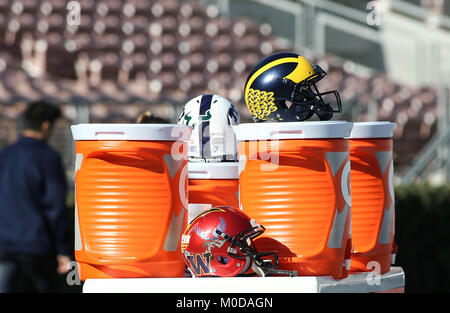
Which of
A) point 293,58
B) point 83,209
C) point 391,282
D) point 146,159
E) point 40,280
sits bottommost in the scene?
point 40,280

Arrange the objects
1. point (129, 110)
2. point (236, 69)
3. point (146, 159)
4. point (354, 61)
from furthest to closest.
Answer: point (354, 61), point (236, 69), point (129, 110), point (146, 159)

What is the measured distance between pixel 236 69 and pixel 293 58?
10.4 meters

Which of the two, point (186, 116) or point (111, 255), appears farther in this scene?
point (186, 116)

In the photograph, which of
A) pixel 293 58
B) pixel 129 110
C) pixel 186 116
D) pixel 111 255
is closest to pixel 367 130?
pixel 293 58

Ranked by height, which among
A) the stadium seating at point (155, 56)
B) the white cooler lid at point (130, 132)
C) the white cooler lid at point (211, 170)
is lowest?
the white cooler lid at point (211, 170)

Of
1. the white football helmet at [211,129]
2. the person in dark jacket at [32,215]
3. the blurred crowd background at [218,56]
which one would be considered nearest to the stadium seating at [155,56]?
the blurred crowd background at [218,56]

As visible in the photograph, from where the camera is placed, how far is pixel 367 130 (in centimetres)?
274

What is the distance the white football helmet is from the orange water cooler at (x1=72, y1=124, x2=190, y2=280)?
0.54 meters

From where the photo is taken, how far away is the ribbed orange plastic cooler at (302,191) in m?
2.36

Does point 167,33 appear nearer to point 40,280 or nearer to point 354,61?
point 354,61

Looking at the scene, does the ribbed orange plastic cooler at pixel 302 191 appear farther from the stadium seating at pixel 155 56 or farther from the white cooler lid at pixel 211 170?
the stadium seating at pixel 155 56

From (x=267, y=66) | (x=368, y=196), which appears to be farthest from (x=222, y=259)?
(x=267, y=66)

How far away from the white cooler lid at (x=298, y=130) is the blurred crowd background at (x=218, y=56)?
6086 mm

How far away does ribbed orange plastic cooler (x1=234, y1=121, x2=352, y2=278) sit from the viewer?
2.36 meters
